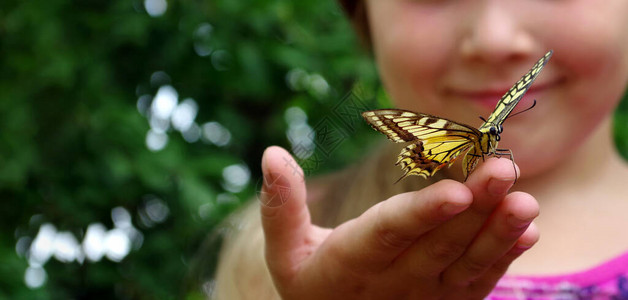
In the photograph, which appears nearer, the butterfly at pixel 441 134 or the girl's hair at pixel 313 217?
the butterfly at pixel 441 134

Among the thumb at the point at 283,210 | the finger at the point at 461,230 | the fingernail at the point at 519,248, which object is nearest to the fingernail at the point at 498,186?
the finger at the point at 461,230

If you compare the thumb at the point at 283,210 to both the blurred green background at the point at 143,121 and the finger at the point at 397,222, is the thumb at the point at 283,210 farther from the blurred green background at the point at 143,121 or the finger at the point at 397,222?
the blurred green background at the point at 143,121

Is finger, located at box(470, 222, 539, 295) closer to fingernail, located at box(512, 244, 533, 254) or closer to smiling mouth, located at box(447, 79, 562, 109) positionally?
fingernail, located at box(512, 244, 533, 254)

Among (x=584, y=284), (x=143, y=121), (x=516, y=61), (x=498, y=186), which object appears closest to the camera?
(x=498, y=186)

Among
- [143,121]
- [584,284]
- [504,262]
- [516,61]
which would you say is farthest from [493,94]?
[143,121]

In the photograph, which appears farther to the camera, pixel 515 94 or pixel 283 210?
pixel 283 210

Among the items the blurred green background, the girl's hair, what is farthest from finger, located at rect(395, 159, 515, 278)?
the blurred green background

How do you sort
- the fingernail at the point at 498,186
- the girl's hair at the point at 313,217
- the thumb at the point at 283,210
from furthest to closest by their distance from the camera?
1. the girl's hair at the point at 313,217
2. the thumb at the point at 283,210
3. the fingernail at the point at 498,186

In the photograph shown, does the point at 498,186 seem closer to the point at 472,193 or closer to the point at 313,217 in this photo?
the point at 472,193
